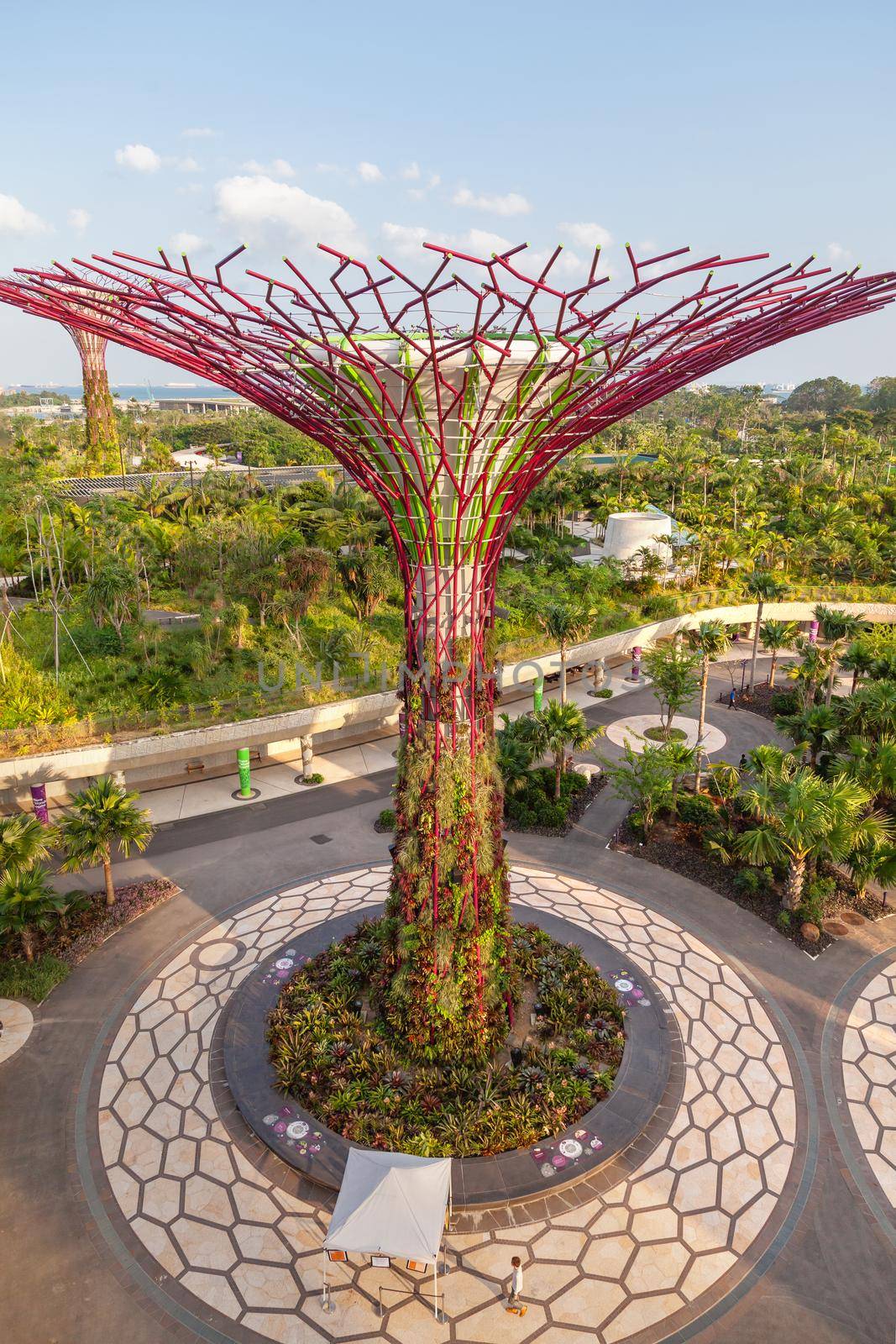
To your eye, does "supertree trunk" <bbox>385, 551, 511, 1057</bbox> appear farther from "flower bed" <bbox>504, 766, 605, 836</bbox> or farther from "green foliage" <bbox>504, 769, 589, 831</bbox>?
"green foliage" <bbox>504, 769, 589, 831</bbox>

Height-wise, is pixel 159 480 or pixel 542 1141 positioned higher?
pixel 159 480

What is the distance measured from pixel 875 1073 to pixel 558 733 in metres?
13.2

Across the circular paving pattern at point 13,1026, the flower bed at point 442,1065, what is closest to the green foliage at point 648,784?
the flower bed at point 442,1065

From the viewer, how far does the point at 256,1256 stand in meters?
12.5

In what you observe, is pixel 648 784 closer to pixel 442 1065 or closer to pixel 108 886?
pixel 442 1065

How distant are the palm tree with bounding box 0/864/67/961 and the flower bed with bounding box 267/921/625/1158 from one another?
250 inches

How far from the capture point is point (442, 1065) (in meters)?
15.6

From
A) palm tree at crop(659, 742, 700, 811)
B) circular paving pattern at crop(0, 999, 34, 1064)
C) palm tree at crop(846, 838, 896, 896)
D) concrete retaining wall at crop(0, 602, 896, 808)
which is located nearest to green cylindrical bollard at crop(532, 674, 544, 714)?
concrete retaining wall at crop(0, 602, 896, 808)

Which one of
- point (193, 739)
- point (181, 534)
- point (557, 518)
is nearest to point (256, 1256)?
point (193, 739)

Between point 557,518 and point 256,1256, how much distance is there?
49.9 m

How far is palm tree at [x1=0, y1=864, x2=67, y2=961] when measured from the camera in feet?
60.0

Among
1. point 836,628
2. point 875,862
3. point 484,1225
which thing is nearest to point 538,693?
point 836,628

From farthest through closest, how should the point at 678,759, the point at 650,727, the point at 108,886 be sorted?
1. the point at 650,727
2. the point at 678,759
3. the point at 108,886

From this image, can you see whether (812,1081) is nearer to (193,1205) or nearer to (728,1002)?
(728,1002)
